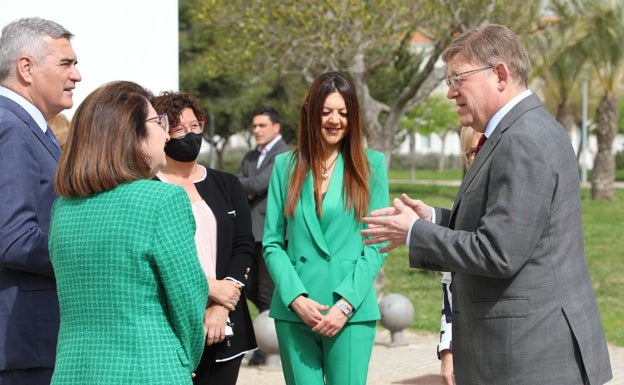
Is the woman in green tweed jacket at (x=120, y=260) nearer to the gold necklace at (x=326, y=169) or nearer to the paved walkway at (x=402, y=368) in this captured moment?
the gold necklace at (x=326, y=169)

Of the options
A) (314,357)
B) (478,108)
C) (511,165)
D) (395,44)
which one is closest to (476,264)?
(511,165)


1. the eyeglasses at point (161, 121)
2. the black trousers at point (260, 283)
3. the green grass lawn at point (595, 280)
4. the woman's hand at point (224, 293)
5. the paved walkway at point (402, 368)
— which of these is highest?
the eyeglasses at point (161, 121)

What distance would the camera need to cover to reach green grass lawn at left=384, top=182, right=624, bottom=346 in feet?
40.1

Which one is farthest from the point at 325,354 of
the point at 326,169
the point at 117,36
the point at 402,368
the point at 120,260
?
the point at 402,368

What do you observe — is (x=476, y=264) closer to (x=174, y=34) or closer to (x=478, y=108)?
(x=478, y=108)

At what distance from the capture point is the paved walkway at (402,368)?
28.9ft

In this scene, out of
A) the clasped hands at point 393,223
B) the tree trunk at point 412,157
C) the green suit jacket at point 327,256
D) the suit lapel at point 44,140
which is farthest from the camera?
the tree trunk at point 412,157

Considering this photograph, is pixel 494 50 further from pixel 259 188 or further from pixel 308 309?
pixel 259 188

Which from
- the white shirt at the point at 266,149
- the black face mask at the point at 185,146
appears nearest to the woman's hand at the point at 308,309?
the black face mask at the point at 185,146

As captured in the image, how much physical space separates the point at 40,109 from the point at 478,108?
185 cm

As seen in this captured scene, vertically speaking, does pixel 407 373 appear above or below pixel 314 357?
below

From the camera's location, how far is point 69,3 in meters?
6.61

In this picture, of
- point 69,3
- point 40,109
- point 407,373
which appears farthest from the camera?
point 407,373

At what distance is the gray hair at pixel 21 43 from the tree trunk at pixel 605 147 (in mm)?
30194
